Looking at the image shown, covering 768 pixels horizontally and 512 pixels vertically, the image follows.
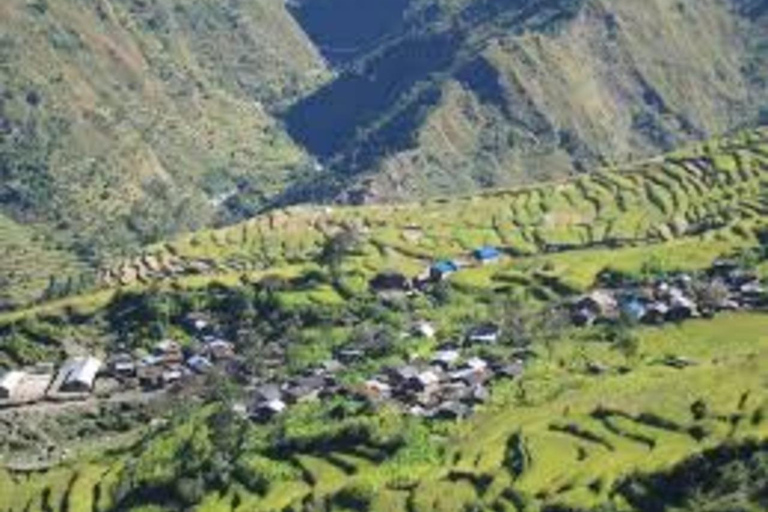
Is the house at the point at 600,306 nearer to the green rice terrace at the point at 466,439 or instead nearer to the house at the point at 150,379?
the green rice terrace at the point at 466,439

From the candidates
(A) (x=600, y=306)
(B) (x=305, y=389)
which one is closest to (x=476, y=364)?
(B) (x=305, y=389)

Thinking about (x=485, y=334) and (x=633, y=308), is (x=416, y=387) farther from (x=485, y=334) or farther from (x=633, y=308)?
(x=633, y=308)

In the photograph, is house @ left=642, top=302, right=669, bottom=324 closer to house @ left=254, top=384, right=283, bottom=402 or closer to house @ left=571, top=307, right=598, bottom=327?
house @ left=571, top=307, right=598, bottom=327

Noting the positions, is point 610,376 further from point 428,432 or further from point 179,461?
point 179,461

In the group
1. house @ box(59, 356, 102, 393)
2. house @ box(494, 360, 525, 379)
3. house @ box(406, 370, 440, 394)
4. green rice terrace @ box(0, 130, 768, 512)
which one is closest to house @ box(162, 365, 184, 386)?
green rice terrace @ box(0, 130, 768, 512)

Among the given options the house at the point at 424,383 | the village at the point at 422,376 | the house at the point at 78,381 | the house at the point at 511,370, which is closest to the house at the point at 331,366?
the village at the point at 422,376

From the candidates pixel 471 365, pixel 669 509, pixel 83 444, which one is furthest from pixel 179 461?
pixel 669 509
